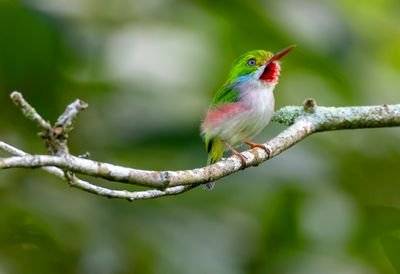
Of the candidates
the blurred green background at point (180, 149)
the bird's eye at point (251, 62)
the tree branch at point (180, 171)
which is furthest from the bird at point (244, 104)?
the blurred green background at point (180, 149)

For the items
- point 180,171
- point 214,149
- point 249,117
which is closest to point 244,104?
point 249,117

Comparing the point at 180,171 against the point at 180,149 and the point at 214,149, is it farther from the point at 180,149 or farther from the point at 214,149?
the point at 180,149

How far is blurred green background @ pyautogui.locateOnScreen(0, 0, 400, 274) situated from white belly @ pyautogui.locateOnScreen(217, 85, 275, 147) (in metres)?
0.77

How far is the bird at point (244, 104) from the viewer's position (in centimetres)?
312

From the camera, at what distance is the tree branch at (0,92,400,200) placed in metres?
1.92

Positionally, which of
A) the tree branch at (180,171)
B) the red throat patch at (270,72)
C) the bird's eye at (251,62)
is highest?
the bird's eye at (251,62)

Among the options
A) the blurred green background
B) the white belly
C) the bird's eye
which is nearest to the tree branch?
the white belly

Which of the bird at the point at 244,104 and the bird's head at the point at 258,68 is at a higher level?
the bird's head at the point at 258,68

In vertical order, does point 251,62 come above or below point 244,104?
above

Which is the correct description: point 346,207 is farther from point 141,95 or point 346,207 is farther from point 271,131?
point 141,95

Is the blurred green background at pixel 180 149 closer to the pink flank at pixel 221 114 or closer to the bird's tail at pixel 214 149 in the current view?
the bird's tail at pixel 214 149

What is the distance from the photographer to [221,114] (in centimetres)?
315

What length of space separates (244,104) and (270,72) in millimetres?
205

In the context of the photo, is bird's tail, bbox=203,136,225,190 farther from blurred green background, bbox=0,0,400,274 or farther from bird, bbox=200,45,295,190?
blurred green background, bbox=0,0,400,274
